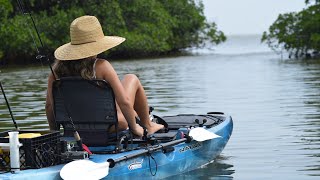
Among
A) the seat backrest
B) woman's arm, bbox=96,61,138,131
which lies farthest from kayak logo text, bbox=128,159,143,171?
woman's arm, bbox=96,61,138,131

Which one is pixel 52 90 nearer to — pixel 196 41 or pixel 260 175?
pixel 260 175

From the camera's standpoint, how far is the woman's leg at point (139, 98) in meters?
7.70

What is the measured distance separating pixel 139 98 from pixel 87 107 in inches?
26.0

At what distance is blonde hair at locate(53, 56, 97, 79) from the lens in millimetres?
7328

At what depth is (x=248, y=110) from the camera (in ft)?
49.3

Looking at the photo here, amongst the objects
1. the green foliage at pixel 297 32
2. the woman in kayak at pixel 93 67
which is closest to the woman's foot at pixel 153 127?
the woman in kayak at pixel 93 67

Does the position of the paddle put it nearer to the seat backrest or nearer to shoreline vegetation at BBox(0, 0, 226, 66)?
the seat backrest

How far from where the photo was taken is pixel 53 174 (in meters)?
6.43

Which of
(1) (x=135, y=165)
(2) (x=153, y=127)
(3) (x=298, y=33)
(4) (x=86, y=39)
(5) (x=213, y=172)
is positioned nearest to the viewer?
(1) (x=135, y=165)

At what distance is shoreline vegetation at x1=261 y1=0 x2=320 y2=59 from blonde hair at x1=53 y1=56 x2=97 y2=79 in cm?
3718

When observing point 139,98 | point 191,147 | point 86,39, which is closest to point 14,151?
point 86,39

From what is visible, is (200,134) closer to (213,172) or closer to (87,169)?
(213,172)

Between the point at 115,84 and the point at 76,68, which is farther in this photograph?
the point at 76,68

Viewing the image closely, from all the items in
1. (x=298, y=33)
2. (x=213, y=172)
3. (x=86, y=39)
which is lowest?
(x=298, y=33)
